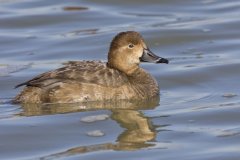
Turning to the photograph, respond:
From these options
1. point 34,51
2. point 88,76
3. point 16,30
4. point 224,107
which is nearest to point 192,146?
point 224,107

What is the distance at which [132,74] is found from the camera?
477 inches

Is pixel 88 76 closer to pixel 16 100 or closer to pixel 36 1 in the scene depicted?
pixel 16 100

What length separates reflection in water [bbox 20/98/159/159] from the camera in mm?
9359

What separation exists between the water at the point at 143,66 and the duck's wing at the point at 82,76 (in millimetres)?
321

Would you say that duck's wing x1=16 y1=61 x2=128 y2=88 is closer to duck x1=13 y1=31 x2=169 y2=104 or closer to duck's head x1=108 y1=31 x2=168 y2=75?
duck x1=13 y1=31 x2=169 y2=104

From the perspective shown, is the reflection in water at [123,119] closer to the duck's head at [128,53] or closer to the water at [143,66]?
the water at [143,66]

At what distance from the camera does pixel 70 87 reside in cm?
1155

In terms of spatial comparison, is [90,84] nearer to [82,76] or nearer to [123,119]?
[82,76]

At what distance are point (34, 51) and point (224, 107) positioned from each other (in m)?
4.20

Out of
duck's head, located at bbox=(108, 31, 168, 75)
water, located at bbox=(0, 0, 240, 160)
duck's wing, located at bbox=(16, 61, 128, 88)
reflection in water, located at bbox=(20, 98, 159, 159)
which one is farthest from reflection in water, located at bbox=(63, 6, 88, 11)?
reflection in water, located at bbox=(20, 98, 159, 159)

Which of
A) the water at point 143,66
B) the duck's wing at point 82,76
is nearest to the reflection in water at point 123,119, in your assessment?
the water at point 143,66

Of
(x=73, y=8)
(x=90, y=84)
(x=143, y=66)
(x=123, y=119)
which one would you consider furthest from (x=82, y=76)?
(x=73, y=8)

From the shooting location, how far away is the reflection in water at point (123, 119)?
9359 mm

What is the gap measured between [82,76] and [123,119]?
1079mm
